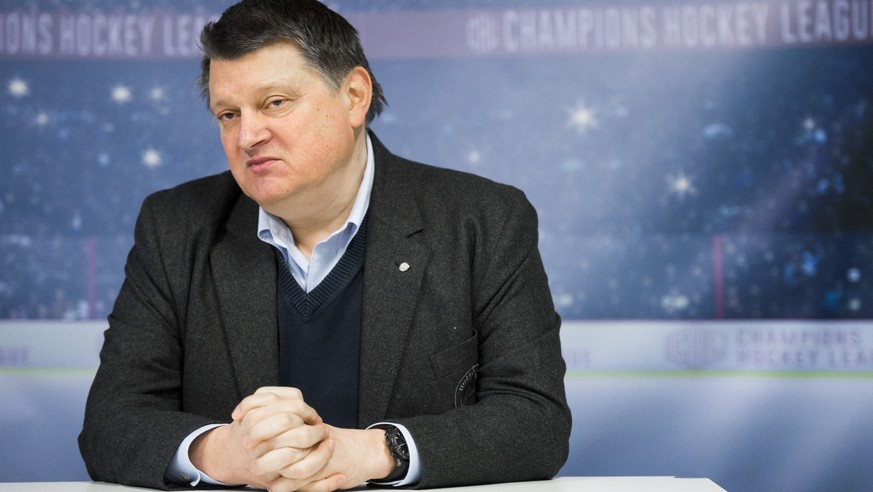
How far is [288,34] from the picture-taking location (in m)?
2.09

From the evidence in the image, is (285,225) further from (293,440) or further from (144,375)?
(293,440)

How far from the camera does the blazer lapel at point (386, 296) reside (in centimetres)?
212

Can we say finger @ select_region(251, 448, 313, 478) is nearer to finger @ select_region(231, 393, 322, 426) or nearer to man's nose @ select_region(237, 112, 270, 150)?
finger @ select_region(231, 393, 322, 426)

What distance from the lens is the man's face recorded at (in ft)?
6.75

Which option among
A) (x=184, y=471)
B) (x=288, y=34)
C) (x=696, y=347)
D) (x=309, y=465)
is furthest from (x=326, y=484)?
(x=696, y=347)

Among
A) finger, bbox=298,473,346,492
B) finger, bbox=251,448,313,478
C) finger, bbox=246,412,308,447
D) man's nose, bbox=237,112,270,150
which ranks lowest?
finger, bbox=298,473,346,492

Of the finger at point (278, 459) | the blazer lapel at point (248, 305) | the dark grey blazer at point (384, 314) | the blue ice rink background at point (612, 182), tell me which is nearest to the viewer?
the finger at point (278, 459)

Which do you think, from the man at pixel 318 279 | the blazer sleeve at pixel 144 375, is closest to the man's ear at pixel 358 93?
the man at pixel 318 279

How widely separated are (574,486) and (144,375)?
91 cm

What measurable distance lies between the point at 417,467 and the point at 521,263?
594 mm

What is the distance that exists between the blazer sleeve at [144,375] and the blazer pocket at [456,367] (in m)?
0.50

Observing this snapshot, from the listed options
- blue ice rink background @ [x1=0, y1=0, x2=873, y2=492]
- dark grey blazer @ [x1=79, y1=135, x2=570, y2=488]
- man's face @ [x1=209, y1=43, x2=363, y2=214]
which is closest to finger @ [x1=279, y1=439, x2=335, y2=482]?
dark grey blazer @ [x1=79, y1=135, x2=570, y2=488]

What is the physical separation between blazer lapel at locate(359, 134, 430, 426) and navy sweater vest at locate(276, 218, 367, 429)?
56 millimetres

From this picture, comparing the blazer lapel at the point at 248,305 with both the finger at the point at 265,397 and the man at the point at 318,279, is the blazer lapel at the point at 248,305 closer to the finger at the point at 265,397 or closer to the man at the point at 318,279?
the man at the point at 318,279
